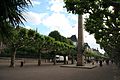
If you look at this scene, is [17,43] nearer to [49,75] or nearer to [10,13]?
[49,75]

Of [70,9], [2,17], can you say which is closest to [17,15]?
[2,17]

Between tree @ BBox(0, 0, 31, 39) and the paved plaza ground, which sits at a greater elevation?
tree @ BBox(0, 0, 31, 39)

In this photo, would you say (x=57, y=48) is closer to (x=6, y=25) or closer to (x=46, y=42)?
(x=46, y=42)

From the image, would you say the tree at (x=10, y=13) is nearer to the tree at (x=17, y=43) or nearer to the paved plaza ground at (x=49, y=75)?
the paved plaza ground at (x=49, y=75)

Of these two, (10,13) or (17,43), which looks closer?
(10,13)

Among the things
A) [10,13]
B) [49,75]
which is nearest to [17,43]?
[49,75]

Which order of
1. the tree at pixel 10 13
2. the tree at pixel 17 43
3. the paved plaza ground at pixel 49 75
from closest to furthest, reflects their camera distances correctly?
1. the tree at pixel 10 13
2. the paved plaza ground at pixel 49 75
3. the tree at pixel 17 43

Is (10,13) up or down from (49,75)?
up

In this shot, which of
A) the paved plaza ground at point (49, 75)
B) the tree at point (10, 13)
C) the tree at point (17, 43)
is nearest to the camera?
the tree at point (10, 13)

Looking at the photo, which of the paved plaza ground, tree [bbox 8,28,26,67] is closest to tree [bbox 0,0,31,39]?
the paved plaza ground

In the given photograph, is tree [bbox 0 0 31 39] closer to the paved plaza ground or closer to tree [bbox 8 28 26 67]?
the paved plaza ground

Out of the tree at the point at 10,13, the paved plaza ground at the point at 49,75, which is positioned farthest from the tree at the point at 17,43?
the tree at the point at 10,13

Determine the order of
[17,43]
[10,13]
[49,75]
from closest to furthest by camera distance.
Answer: [10,13] → [49,75] → [17,43]

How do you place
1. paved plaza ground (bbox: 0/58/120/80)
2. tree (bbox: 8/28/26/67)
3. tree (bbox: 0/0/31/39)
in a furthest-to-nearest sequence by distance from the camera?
1. tree (bbox: 8/28/26/67)
2. paved plaza ground (bbox: 0/58/120/80)
3. tree (bbox: 0/0/31/39)
